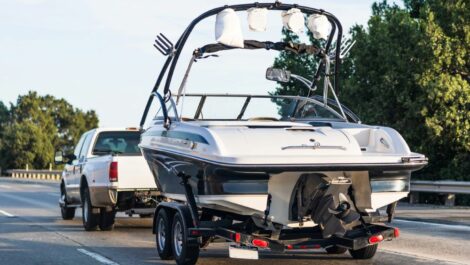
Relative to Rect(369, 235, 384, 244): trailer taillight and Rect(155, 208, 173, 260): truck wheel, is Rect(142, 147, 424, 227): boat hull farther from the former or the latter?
Rect(155, 208, 173, 260): truck wheel

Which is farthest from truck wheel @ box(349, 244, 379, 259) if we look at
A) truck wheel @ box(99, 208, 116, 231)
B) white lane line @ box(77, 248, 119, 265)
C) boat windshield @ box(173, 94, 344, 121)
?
truck wheel @ box(99, 208, 116, 231)

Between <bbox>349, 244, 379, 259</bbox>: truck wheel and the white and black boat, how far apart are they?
3.71 feet

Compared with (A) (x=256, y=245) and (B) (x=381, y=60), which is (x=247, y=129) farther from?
(B) (x=381, y=60)

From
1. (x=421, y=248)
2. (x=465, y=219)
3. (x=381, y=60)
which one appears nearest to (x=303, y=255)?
(x=421, y=248)

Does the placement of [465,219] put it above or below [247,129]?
below

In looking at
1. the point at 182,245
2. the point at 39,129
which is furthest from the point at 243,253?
the point at 39,129

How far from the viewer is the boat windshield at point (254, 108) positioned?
11.5 meters

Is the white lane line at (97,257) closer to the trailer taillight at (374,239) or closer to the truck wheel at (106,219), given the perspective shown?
the truck wheel at (106,219)

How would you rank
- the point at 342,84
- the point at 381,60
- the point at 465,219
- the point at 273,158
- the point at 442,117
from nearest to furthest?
the point at 273,158 → the point at 465,219 → the point at 442,117 → the point at 381,60 → the point at 342,84

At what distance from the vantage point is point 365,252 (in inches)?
440

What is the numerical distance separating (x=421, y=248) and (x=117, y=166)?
5361 millimetres

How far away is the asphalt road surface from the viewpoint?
1127cm

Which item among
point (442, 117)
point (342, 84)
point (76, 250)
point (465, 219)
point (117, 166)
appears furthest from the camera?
point (342, 84)

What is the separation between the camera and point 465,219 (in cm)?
1791
